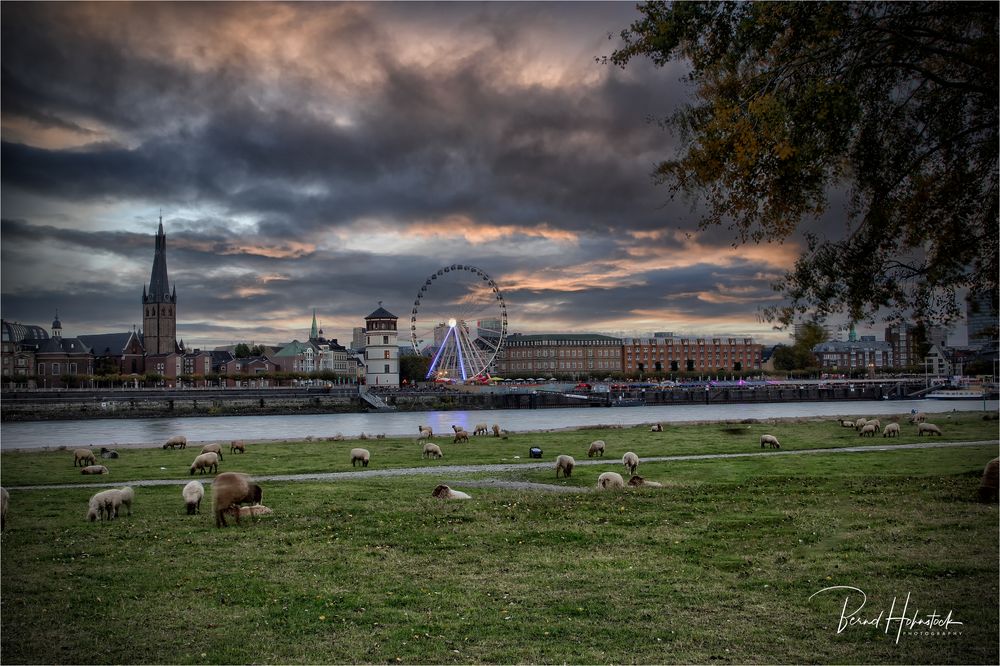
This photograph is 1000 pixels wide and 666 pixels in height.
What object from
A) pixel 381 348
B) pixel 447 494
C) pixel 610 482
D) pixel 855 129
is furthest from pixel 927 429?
pixel 381 348

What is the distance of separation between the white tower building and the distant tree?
118 m

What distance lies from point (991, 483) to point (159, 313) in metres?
201

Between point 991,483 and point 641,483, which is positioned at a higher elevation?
point 991,483

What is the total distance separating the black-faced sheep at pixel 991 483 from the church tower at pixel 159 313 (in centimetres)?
19978

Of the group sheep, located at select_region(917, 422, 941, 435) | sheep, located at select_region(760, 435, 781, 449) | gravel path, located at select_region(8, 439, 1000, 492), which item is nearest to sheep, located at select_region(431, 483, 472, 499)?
gravel path, located at select_region(8, 439, 1000, 492)

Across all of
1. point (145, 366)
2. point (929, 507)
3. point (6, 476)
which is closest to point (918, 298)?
point (929, 507)

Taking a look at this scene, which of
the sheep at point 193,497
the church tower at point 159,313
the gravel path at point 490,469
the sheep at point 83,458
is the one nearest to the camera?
the sheep at point 193,497

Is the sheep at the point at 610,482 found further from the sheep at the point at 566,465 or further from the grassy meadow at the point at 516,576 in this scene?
the sheep at the point at 566,465

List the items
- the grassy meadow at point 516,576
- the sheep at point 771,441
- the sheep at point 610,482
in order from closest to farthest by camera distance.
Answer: the grassy meadow at point 516,576 < the sheep at point 610,482 < the sheep at point 771,441

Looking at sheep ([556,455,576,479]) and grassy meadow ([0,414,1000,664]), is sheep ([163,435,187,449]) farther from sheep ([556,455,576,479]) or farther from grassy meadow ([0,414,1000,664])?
sheep ([556,455,576,479])

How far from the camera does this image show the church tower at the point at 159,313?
191 m

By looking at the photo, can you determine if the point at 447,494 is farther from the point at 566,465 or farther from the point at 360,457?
the point at 360,457

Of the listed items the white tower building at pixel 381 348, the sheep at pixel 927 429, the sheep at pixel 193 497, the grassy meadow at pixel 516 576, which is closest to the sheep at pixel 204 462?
the grassy meadow at pixel 516 576

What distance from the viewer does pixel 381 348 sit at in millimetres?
128750
